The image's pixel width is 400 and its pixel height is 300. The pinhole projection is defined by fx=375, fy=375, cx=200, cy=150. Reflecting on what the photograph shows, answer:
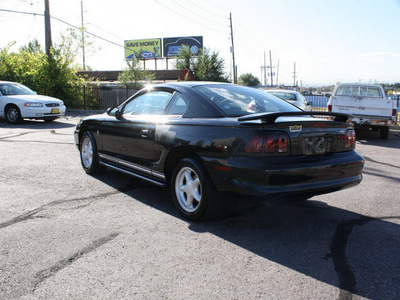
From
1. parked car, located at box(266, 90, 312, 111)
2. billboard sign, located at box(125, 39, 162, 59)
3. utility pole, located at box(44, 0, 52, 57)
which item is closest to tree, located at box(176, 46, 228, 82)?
billboard sign, located at box(125, 39, 162, 59)

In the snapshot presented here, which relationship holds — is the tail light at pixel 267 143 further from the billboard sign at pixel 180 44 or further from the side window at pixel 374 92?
the billboard sign at pixel 180 44

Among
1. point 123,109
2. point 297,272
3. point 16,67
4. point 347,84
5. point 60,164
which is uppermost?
point 16,67

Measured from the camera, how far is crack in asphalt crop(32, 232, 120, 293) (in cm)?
267

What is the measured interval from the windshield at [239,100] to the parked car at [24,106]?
10856mm

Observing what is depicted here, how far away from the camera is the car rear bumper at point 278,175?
10.8 feet

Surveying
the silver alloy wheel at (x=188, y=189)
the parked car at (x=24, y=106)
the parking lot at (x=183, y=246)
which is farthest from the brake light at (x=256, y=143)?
the parked car at (x=24, y=106)

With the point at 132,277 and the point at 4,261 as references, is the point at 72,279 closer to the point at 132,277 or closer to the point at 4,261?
the point at 132,277

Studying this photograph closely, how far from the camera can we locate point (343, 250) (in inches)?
125

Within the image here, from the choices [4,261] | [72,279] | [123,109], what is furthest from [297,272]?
[123,109]

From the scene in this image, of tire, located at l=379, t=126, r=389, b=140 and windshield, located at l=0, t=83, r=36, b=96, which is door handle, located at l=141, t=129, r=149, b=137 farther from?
windshield, located at l=0, t=83, r=36, b=96

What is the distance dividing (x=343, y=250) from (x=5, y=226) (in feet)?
10.3

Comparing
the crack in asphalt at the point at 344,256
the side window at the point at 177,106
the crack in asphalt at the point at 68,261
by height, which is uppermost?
the side window at the point at 177,106

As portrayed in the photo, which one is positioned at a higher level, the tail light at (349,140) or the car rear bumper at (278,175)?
the tail light at (349,140)

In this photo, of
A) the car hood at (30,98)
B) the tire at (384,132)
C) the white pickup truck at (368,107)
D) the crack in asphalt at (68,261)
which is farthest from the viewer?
the car hood at (30,98)
